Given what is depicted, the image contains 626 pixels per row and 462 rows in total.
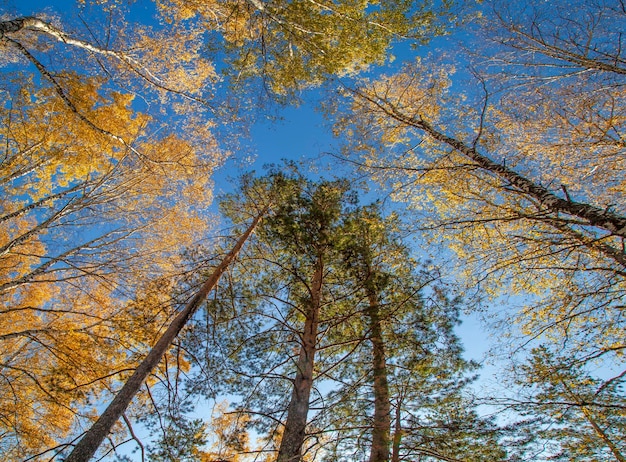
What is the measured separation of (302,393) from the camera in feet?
14.7

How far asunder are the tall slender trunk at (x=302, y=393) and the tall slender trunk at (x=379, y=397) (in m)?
0.99

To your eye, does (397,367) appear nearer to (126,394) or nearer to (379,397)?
(379,397)

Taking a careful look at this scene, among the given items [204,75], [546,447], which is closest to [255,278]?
[546,447]

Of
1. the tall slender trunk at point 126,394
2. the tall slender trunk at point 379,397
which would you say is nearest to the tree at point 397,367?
the tall slender trunk at point 379,397

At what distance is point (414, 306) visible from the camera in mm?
5066

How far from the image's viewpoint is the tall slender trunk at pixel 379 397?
4117mm

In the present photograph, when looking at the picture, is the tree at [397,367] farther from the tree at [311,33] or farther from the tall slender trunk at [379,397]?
the tree at [311,33]

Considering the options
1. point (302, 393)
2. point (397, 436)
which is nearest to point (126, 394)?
point (302, 393)

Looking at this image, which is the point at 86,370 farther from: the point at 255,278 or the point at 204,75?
the point at 204,75

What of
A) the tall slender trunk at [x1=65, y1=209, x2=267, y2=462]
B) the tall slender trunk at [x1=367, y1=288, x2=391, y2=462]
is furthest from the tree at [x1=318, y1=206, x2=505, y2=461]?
the tall slender trunk at [x1=65, y1=209, x2=267, y2=462]

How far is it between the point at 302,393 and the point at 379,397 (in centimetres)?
134

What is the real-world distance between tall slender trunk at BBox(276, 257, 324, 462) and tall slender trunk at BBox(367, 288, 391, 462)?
99 centimetres

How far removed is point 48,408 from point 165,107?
819 centimetres

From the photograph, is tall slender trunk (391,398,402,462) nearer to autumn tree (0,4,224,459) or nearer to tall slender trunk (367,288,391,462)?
tall slender trunk (367,288,391,462)
